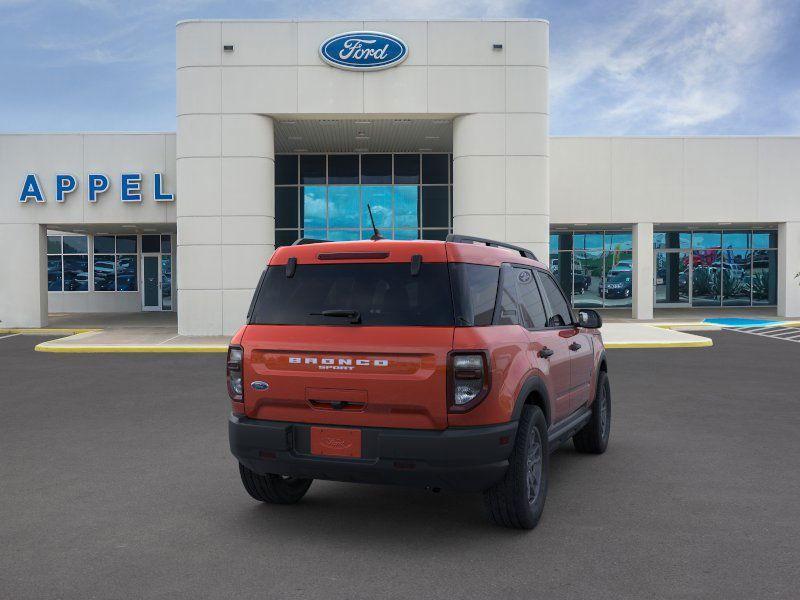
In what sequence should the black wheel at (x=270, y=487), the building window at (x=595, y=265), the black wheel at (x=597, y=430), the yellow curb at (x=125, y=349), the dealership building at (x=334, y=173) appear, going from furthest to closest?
the building window at (x=595, y=265) → the dealership building at (x=334, y=173) → the yellow curb at (x=125, y=349) → the black wheel at (x=597, y=430) → the black wheel at (x=270, y=487)

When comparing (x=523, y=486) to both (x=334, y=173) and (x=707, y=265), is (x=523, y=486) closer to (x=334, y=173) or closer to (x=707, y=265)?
(x=334, y=173)

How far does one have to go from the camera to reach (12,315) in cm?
2309

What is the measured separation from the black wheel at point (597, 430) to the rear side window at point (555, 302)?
3.00ft

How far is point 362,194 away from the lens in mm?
25000

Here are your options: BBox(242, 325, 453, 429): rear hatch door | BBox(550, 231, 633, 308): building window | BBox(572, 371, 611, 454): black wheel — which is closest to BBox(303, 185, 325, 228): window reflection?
BBox(550, 231, 633, 308): building window

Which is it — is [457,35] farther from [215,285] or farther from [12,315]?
[12,315]

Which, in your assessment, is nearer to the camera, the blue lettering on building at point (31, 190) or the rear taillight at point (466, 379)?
the rear taillight at point (466, 379)

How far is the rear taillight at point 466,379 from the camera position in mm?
4172

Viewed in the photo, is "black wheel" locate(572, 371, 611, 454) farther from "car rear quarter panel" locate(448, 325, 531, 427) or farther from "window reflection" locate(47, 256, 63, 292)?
"window reflection" locate(47, 256, 63, 292)

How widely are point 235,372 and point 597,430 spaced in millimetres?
3507

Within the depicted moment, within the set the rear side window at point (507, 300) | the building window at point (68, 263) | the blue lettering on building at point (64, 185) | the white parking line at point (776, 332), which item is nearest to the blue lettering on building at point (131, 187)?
the blue lettering on building at point (64, 185)

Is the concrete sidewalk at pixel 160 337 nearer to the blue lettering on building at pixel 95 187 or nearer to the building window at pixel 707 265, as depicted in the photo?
the blue lettering on building at pixel 95 187

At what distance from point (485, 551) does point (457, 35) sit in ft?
56.1

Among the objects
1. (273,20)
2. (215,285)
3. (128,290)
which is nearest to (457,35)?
(273,20)
